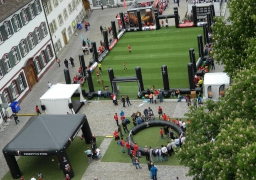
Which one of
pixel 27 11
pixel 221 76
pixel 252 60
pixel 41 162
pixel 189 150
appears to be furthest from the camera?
pixel 27 11

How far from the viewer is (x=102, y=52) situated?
63.7 m

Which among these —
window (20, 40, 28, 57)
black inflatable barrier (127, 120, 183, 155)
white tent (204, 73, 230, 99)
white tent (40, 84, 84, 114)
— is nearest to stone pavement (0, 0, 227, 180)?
white tent (40, 84, 84, 114)

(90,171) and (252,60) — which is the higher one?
(252,60)

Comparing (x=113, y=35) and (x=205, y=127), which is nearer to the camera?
(x=205, y=127)

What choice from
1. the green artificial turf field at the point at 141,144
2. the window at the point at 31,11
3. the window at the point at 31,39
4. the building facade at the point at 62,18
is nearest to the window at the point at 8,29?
the window at the point at 31,39

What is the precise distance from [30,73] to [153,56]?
16.8 meters

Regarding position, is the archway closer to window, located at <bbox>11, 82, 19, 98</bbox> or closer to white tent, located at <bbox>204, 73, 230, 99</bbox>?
window, located at <bbox>11, 82, 19, 98</bbox>

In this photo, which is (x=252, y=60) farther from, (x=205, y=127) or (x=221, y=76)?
(x=221, y=76)

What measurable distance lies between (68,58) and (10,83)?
607 inches

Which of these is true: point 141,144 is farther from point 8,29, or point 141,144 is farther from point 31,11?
point 31,11

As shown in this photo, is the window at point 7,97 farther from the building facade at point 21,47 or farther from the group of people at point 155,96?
the group of people at point 155,96

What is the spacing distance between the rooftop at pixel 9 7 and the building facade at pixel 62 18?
8.22m

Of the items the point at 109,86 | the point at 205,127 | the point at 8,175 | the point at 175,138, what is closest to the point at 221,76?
the point at 175,138

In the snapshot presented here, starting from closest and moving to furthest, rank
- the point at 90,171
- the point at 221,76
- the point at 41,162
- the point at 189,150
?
the point at 189,150 → the point at 90,171 → the point at 41,162 → the point at 221,76
